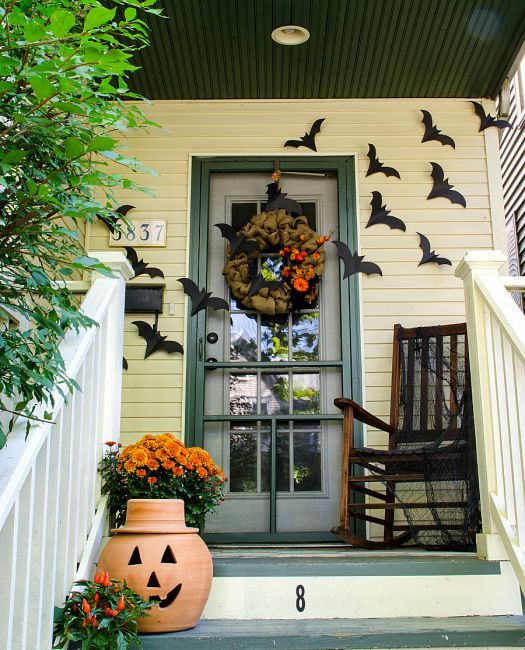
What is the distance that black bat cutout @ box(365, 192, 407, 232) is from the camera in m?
4.37

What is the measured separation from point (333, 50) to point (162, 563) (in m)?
2.88

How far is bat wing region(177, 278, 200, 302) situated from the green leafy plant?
7.47 feet

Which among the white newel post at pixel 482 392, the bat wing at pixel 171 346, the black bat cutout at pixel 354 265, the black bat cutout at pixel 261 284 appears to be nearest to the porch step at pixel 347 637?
the white newel post at pixel 482 392

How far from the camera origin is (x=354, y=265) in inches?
170

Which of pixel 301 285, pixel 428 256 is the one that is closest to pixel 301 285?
pixel 301 285

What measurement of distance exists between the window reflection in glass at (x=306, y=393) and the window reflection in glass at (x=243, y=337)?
0.27 metres

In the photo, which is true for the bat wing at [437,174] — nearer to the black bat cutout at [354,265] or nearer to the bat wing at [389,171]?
the bat wing at [389,171]

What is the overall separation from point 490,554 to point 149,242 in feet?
8.30

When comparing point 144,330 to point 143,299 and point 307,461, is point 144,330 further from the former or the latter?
point 307,461

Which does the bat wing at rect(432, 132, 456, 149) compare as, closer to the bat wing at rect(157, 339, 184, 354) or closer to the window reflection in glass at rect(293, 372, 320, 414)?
the window reflection in glass at rect(293, 372, 320, 414)

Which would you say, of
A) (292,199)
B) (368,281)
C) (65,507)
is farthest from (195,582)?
(292,199)

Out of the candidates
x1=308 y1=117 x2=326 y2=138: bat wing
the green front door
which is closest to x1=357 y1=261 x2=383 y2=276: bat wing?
the green front door

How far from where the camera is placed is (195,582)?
2.28m

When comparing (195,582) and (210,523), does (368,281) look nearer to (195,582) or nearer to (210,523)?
(210,523)
